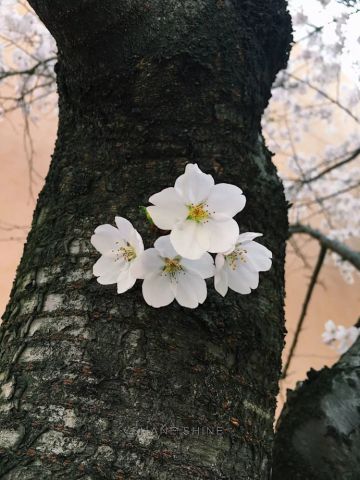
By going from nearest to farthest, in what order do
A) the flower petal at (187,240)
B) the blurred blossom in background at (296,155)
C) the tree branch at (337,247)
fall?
the flower petal at (187,240) < the tree branch at (337,247) < the blurred blossom in background at (296,155)

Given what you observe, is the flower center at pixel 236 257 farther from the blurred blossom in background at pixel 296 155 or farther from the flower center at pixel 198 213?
the blurred blossom in background at pixel 296 155

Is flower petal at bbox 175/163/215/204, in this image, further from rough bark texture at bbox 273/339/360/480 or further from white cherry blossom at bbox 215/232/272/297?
rough bark texture at bbox 273/339/360/480

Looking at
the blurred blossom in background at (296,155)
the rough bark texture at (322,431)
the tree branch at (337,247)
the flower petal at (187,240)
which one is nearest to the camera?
the flower petal at (187,240)

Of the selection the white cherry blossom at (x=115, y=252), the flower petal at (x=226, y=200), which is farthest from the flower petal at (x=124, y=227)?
the flower petal at (x=226, y=200)

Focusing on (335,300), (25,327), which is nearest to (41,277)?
(25,327)

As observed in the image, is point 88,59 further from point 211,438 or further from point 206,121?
point 211,438

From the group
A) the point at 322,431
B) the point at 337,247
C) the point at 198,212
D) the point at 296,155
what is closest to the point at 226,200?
the point at 198,212

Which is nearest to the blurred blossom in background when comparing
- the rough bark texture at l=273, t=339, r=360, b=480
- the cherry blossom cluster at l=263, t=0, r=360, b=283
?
the cherry blossom cluster at l=263, t=0, r=360, b=283

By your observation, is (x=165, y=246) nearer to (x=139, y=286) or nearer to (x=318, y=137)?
(x=139, y=286)
